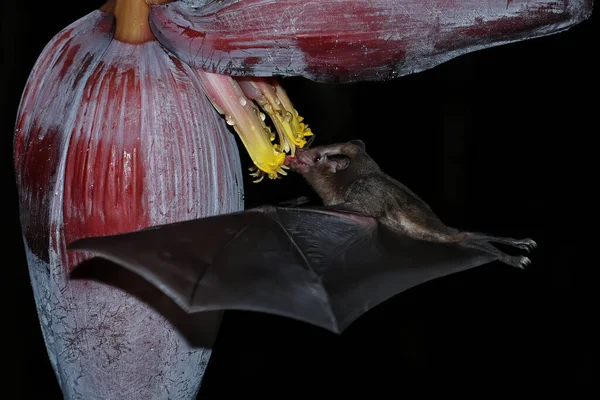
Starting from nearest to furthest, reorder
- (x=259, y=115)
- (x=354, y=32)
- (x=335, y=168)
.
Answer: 1. (x=354, y=32)
2. (x=259, y=115)
3. (x=335, y=168)

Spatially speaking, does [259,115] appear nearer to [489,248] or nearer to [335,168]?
[335,168]

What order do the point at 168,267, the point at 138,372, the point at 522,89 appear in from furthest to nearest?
the point at 522,89 → the point at 138,372 → the point at 168,267

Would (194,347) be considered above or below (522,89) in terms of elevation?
below

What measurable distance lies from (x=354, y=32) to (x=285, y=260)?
0.22 metres

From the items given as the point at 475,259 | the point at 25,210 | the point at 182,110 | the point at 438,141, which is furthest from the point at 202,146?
the point at 438,141

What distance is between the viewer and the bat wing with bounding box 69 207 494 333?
2.27 ft

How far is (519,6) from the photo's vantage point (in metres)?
→ 0.71

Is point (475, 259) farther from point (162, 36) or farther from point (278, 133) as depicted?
point (162, 36)

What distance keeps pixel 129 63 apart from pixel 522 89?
1652mm

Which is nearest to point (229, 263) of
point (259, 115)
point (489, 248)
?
point (259, 115)

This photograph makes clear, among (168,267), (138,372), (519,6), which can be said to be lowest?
(138,372)

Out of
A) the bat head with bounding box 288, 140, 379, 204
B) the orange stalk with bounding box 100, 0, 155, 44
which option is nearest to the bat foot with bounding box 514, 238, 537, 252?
the bat head with bounding box 288, 140, 379, 204

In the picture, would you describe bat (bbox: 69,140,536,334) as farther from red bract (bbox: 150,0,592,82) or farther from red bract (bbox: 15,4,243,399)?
red bract (bbox: 150,0,592,82)

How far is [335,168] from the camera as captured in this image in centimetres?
96
